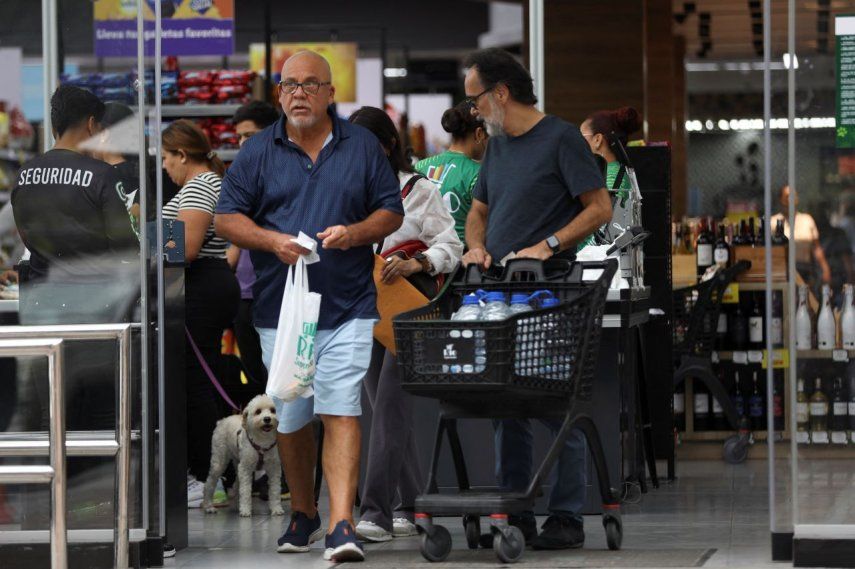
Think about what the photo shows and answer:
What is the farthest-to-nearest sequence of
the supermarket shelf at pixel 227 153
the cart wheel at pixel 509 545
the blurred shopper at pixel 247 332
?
the supermarket shelf at pixel 227 153, the blurred shopper at pixel 247 332, the cart wheel at pixel 509 545

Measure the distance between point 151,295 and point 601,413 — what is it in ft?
6.63

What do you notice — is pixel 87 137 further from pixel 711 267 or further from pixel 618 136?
pixel 711 267

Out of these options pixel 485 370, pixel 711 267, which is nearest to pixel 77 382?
pixel 485 370

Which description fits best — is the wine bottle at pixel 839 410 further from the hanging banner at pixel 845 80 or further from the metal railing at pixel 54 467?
the metal railing at pixel 54 467

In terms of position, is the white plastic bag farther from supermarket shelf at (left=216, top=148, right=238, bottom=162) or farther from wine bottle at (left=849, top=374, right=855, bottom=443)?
supermarket shelf at (left=216, top=148, right=238, bottom=162)

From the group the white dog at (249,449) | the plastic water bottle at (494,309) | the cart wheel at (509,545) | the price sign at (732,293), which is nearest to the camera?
the plastic water bottle at (494,309)

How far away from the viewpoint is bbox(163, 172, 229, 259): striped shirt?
23.1 ft

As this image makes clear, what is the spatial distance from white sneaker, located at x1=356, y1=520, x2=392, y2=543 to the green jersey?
1291 mm

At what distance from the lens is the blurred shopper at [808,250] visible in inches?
206

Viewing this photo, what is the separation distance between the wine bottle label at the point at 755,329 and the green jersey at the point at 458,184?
3.15 meters

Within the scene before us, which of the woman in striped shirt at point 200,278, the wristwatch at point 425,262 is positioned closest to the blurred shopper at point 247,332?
the woman in striped shirt at point 200,278

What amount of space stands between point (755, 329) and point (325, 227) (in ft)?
14.3

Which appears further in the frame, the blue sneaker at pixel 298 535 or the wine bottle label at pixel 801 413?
the blue sneaker at pixel 298 535

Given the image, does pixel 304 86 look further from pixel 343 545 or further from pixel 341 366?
pixel 343 545
